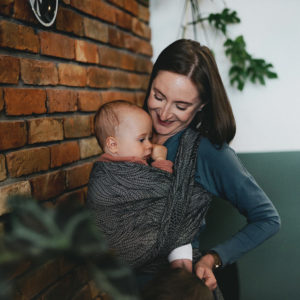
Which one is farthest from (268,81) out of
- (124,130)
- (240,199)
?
(124,130)

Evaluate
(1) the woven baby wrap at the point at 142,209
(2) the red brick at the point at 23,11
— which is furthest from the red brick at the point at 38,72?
(1) the woven baby wrap at the point at 142,209

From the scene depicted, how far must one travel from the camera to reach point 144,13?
1923 mm

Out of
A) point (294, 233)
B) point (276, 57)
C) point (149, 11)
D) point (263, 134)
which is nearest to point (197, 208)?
point (294, 233)

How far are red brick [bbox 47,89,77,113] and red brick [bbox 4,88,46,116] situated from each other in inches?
1.4

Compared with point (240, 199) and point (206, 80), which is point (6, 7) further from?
point (240, 199)

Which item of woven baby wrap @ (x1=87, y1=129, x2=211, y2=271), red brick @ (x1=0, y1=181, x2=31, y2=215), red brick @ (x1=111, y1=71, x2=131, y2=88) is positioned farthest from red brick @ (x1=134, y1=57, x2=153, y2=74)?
red brick @ (x1=0, y1=181, x2=31, y2=215)

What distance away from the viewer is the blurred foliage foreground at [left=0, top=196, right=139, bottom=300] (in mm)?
256

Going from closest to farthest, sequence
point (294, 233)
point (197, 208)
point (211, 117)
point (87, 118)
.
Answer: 1. point (197, 208)
2. point (211, 117)
3. point (87, 118)
4. point (294, 233)

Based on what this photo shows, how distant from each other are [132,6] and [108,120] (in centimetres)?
87

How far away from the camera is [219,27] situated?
181cm

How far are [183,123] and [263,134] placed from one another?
69 centimetres

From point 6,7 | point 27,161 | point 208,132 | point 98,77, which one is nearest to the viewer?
point 6,7

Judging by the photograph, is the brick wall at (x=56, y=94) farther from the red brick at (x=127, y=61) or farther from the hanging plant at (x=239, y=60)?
the hanging plant at (x=239, y=60)

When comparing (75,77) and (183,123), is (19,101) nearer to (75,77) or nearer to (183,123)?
(75,77)
